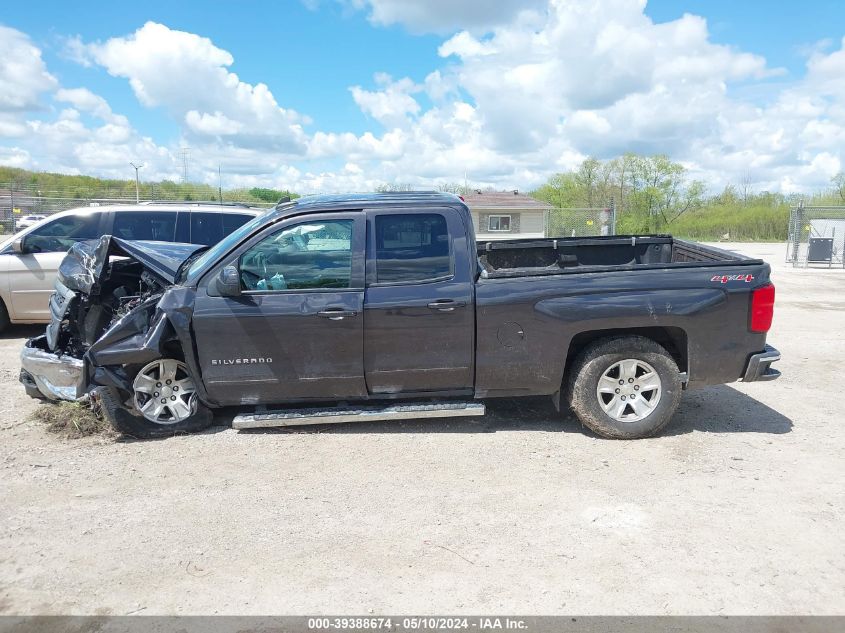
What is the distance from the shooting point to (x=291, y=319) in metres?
4.77

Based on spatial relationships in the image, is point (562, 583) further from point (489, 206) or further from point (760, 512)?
point (489, 206)

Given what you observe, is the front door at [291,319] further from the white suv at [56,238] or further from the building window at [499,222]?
the building window at [499,222]

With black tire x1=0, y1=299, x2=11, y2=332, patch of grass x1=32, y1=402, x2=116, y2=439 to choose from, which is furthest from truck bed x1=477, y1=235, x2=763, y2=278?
black tire x1=0, y1=299, x2=11, y2=332

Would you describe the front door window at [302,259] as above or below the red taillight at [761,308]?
above

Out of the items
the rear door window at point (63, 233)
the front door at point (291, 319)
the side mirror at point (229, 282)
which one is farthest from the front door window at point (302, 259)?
the rear door window at point (63, 233)

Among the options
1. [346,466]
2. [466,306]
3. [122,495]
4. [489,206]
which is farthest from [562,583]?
[489,206]

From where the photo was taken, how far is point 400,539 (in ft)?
11.6

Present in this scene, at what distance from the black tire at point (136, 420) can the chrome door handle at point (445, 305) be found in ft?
7.10

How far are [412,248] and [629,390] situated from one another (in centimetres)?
212

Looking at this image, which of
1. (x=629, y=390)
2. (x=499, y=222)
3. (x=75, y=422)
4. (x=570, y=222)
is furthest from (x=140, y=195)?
(x=629, y=390)

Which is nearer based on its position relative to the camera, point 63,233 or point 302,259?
point 302,259

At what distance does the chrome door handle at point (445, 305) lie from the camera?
15.7 feet

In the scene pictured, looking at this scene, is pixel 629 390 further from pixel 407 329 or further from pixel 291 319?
pixel 291 319

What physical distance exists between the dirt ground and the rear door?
58 cm
